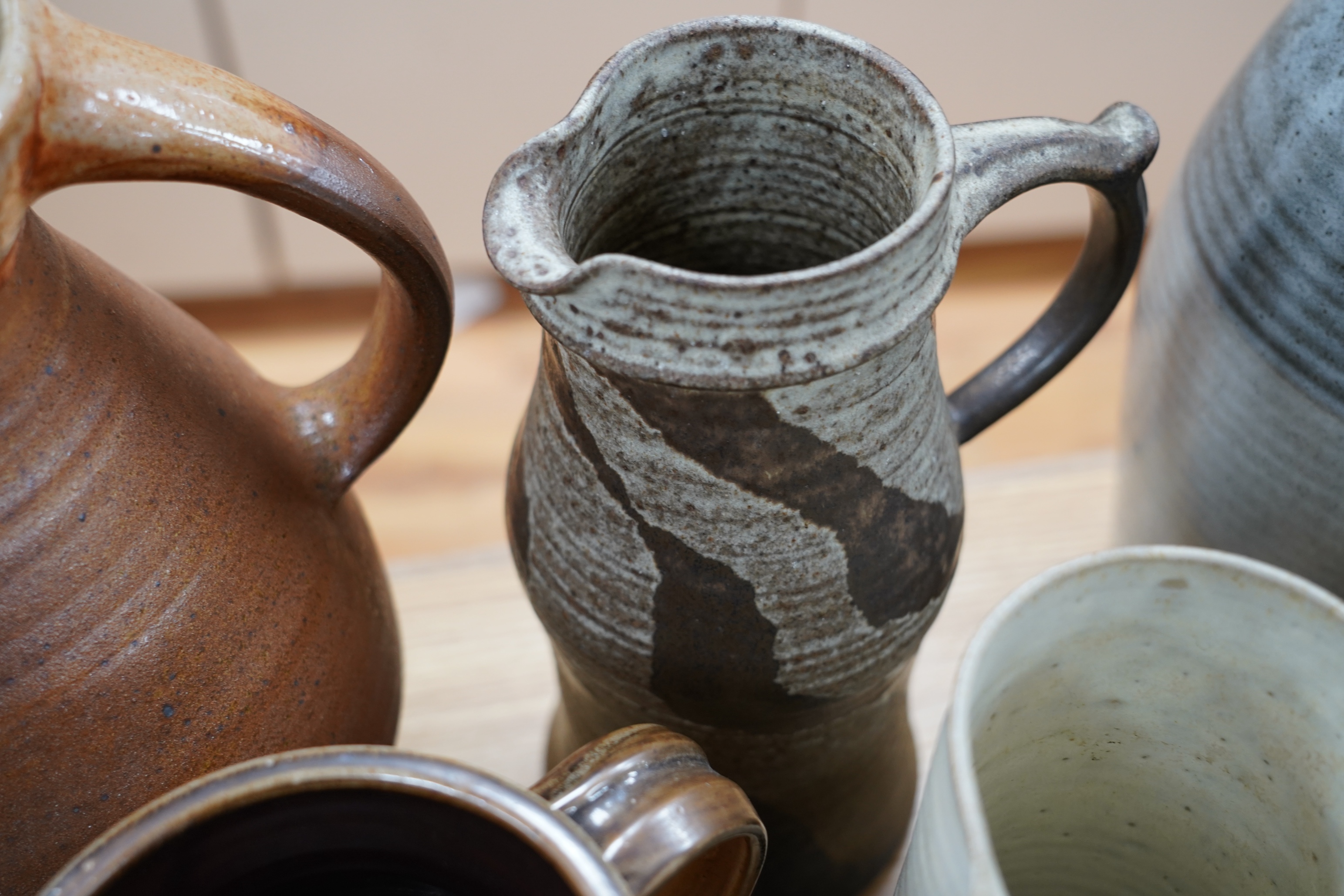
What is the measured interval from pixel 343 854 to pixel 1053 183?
0.30 m

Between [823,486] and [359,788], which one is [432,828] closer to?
[359,788]

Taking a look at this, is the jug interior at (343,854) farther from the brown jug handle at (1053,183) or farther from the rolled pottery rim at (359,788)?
the brown jug handle at (1053,183)

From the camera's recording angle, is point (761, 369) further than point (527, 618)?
No

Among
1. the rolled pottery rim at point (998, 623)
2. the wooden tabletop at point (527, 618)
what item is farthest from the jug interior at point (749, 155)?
the wooden tabletop at point (527, 618)

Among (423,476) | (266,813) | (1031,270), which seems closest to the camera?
(266,813)

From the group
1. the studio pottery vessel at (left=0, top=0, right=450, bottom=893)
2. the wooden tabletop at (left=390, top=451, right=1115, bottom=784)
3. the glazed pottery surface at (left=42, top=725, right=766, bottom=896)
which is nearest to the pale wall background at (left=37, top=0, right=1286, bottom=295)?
the wooden tabletop at (left=390, top=451, right=1115, bottom=784)

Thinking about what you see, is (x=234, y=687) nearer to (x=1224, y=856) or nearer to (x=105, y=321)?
(x=105, y=321)

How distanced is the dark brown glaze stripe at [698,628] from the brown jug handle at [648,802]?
5 centimetres

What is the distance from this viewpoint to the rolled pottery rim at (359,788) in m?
0.27

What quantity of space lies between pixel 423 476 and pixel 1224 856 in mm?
647

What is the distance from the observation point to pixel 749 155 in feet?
1.31

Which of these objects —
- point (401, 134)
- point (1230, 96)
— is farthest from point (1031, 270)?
point (1230, 96)

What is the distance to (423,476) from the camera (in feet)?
2.95

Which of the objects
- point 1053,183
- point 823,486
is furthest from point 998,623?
point 1053,183
